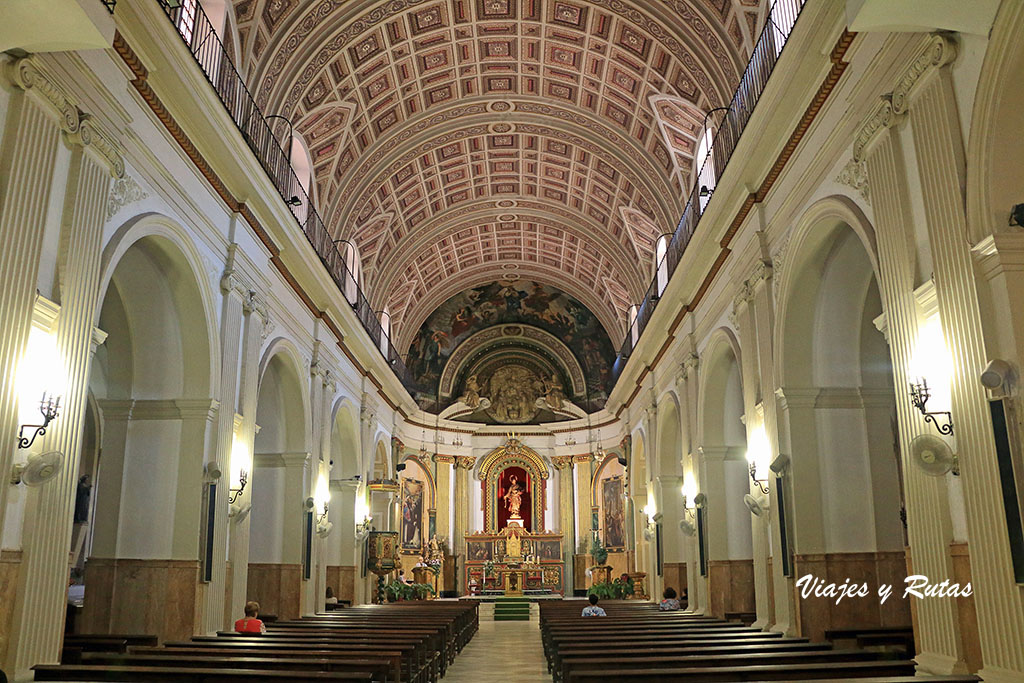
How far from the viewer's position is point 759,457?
11.6m

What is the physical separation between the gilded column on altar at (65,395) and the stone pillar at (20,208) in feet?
0.13

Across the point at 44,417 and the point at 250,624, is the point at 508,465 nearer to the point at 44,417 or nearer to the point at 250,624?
the point at 250,624

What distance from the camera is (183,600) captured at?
33.0 feet

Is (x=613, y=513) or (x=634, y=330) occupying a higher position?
(x=634, y=330)

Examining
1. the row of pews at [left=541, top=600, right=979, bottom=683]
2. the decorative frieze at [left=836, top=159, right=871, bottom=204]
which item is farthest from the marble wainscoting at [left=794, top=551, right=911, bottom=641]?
the decorative frieze at [left=836, top=159, right=871, bottom=204]

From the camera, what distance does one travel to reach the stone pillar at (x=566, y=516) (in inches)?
1186

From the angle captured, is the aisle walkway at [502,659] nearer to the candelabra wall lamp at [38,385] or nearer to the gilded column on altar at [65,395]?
the gilded column on altar at [65,395]

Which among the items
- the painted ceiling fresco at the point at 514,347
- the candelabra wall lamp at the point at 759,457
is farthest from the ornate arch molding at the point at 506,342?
the candelabra wall lamp at the point at 759,457

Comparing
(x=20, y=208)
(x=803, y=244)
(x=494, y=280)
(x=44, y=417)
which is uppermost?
(x=494, y=280)

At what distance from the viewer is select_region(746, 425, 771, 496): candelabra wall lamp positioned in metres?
11.4

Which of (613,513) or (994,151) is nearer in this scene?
(994,151)

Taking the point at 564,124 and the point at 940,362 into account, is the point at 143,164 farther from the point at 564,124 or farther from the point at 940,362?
the point at 564,124

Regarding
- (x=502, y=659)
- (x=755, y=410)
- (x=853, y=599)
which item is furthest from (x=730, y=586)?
(x=853, y=599)

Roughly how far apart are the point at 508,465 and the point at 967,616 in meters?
26.0
